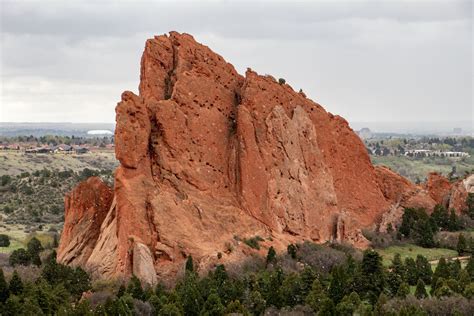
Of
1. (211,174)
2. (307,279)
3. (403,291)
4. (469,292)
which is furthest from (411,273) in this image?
(211,174)

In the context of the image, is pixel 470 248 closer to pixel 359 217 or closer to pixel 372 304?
pixel 359 217

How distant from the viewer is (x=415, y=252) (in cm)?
6525

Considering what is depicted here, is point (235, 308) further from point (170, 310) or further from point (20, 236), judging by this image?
point (20, 236)

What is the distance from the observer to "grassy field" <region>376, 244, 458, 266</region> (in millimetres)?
63594

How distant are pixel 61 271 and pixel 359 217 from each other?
27.8 m

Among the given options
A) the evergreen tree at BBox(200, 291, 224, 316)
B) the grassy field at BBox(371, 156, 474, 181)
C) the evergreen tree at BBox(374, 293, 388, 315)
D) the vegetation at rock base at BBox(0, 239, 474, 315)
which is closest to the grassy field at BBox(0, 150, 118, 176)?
the grassy field at BBox(371, 156, 474, 181)

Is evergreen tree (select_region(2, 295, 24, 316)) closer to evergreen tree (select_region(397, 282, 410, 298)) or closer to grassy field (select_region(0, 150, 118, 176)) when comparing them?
evergreen tree (select_region(397, 282, 410, 298))

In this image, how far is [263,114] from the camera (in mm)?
60250

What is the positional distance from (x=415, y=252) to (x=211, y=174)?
68.6 feet

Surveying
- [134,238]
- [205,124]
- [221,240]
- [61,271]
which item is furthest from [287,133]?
[61,271]

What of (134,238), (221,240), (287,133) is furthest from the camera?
(287,133)

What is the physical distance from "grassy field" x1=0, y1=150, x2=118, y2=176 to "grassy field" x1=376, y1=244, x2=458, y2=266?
10955 centimetres

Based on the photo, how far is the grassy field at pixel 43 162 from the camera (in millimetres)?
162913

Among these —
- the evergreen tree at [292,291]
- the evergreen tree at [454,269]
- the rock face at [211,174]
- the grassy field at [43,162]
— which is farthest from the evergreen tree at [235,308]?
the grassy field at [43,162]
